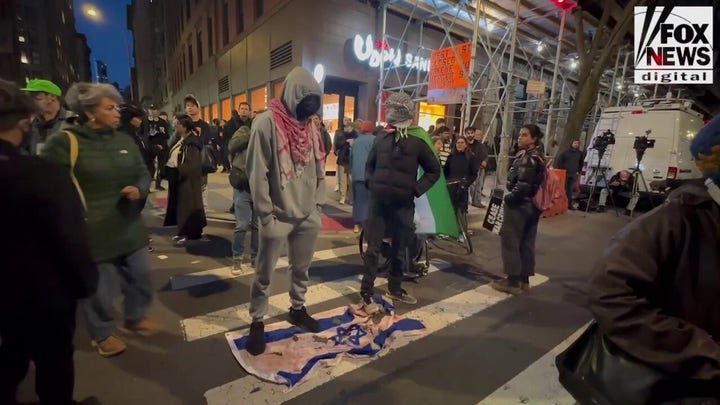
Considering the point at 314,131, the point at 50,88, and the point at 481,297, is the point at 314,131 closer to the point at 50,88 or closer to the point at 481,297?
the point at 481,297

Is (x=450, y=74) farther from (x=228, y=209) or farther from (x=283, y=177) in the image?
(x=283, y=177)

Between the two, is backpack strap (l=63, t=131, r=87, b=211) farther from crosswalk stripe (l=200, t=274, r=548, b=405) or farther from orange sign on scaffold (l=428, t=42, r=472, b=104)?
orange sign on scaffold (l=428, t=42, r=472, b=104)

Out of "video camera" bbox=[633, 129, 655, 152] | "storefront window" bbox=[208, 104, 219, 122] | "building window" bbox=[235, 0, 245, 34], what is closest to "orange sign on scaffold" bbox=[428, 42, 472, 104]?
"video camera" bbox=[633, 129, 655, 152]

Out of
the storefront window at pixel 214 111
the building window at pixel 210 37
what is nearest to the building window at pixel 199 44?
the building window at pixel 210 37

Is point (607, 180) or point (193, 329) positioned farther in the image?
point (607, 180)

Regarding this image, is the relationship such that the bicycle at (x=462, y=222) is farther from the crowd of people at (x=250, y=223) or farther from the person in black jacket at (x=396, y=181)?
the person in black jacket at (x=396, y=181)

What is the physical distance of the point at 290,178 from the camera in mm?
2686

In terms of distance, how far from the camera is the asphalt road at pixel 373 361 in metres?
2.39

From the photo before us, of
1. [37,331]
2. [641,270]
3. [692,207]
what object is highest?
[692,207]

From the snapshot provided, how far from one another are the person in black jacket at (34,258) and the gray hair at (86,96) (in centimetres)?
71

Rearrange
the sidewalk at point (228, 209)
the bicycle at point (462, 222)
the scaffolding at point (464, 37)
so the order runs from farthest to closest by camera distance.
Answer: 1. the scaffolding at point (464, 37)
2. the sidewalk at point (228, 209)
3. the bicycle at point (462, 222)

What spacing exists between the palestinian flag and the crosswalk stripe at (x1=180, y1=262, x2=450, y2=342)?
862mm

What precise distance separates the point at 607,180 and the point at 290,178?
1027 centimetres

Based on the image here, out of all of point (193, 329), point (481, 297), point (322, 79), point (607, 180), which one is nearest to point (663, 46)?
point (607, 180)
